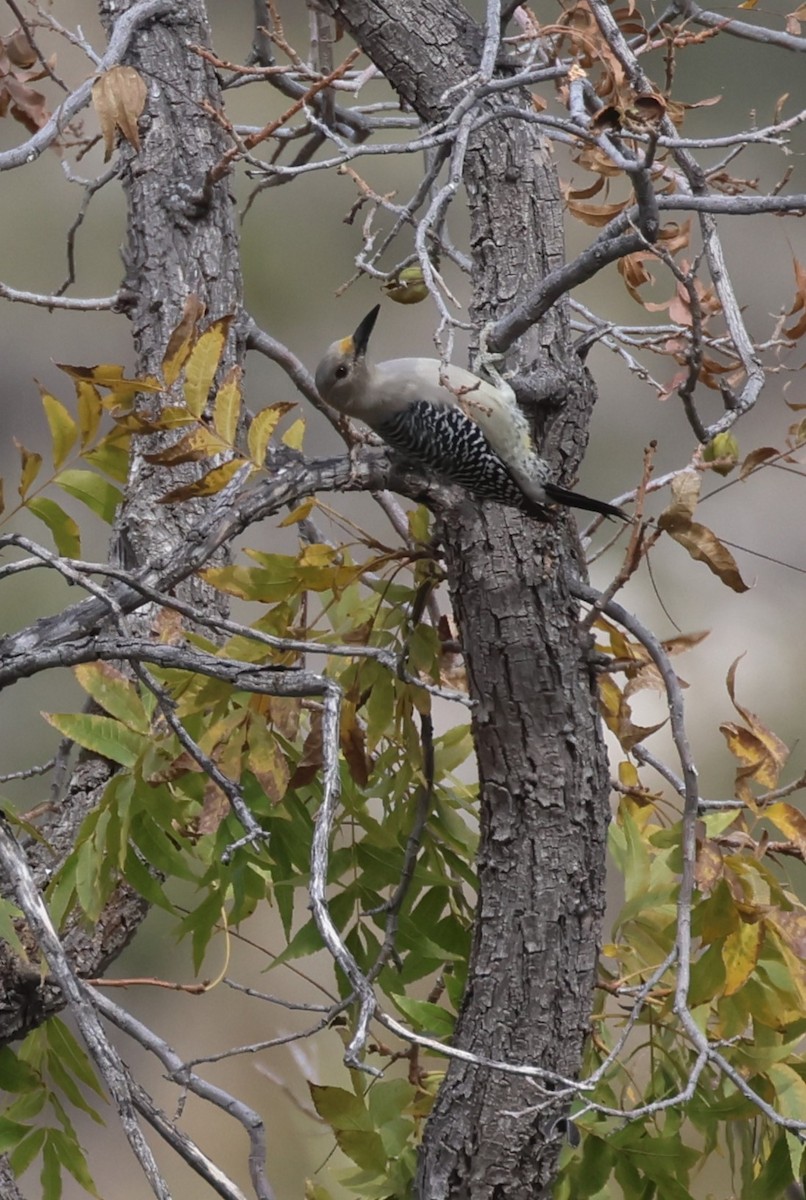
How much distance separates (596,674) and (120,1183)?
3.89 meters

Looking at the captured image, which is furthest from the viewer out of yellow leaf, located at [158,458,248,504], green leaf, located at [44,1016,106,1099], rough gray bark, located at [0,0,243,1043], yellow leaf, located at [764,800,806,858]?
rough gray bark, located at [0,0,243,1043]

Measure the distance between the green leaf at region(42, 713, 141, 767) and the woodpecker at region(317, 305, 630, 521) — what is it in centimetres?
41

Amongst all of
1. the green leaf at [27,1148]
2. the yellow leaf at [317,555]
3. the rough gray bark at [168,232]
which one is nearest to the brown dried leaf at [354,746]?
the yellow leaf at [317,555]

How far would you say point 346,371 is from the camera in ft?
5.32

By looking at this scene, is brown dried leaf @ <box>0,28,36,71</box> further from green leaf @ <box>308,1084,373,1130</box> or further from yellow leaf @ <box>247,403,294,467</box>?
green leaf @ <box>308,1084,373,1130</box>

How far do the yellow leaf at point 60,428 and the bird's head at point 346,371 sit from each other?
1.92 ft

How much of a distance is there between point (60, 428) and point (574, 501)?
51cm

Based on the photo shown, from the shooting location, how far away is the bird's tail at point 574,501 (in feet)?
3.97

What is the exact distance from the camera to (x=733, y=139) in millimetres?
909

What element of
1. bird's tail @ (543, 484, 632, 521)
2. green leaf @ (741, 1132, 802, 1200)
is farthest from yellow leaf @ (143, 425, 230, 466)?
green leaf @ (741, 1132, 802, 1200)

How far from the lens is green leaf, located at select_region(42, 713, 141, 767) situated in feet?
3.68

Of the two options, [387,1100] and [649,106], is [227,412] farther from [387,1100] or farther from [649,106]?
[387,1100]

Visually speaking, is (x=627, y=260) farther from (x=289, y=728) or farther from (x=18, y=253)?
(x=18, y=253)

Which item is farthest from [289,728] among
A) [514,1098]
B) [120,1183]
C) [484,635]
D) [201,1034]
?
[120,1183]
